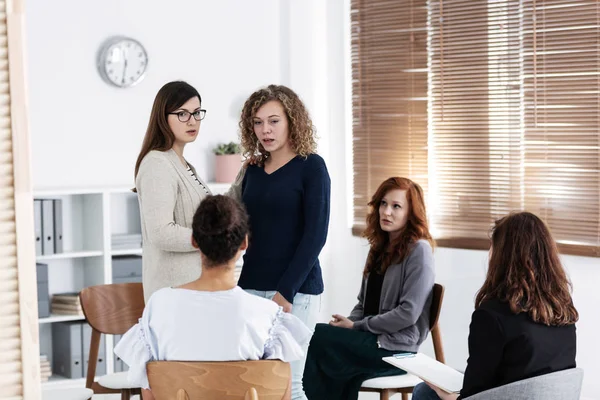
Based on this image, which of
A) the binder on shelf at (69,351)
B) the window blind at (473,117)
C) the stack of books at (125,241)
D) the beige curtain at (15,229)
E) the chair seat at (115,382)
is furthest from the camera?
the stack of books at (125,241)

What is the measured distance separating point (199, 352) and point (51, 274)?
298cm

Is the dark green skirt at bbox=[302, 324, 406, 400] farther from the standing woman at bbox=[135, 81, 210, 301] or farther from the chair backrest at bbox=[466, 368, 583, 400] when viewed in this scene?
the chair backrest at bbox=[466, 368, 583, 400]

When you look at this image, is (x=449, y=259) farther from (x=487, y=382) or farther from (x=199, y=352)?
(x=199, y=352)

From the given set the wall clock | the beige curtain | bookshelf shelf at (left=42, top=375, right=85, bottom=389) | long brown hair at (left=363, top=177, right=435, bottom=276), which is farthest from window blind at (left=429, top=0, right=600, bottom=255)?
the beige curtain

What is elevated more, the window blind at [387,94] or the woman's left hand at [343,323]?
the window blind at [387,94]

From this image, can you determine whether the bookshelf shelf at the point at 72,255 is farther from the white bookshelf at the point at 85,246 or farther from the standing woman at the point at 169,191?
the standing woman at the point at 169,191

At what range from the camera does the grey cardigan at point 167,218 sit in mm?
2918

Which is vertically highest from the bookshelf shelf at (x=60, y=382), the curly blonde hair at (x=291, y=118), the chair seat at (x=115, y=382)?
the curly blonde hair at (x=291, y=118)

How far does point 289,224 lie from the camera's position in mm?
3041

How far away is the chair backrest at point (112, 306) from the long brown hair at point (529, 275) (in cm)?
147

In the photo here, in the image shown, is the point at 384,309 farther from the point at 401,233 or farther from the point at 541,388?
the point at 541,388

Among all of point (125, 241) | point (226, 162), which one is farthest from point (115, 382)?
point (226, 162)

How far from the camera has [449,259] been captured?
496cm

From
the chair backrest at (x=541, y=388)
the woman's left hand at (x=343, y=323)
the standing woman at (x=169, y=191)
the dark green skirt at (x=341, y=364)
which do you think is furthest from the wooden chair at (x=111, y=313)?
the chair backrest at (x=541, y=388)
